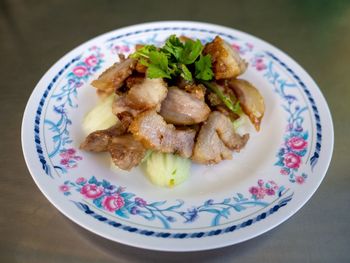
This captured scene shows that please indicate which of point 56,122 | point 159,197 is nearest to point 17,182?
point 56,122

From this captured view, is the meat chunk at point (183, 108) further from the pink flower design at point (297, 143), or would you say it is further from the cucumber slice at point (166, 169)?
the pink flower design at point (297, 143)

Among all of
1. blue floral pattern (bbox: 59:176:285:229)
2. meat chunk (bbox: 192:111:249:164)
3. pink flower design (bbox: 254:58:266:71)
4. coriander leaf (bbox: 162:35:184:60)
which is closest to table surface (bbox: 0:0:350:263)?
blue floral pattern (bbox: 59:176:285:229)

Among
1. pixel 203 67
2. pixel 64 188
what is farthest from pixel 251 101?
pixel 64 188

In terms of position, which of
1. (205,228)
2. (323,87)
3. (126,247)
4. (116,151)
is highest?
(323,87)

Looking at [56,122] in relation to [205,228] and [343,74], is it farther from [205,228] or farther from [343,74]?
[343,74]

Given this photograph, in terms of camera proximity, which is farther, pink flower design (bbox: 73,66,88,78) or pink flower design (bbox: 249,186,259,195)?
pink flower design (bbox: 73,66,88,78)

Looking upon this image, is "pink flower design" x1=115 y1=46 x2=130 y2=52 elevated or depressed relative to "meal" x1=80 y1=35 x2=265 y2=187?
elevated

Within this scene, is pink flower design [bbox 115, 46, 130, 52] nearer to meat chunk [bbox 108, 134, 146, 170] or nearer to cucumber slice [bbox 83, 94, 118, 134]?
cucumber slice [bbox 83, 94, 118, 134]

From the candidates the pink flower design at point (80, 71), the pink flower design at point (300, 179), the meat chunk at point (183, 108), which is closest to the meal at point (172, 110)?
the meat chunk at point (183, 108)
